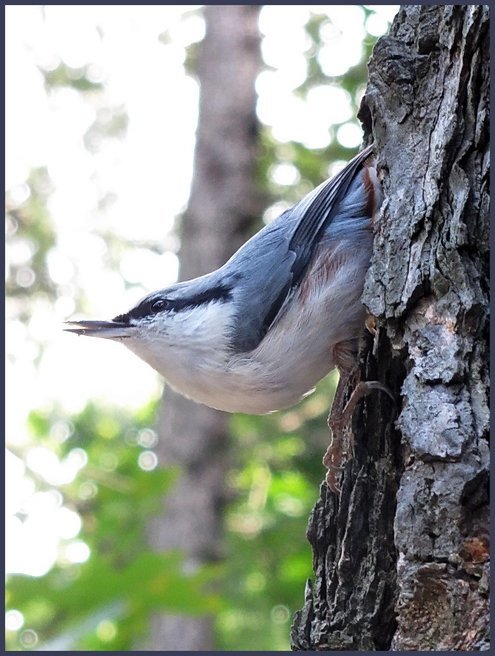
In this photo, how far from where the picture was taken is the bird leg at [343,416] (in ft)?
7.32

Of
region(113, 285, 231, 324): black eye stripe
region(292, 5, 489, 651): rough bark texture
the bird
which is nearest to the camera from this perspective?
region(292, 5, 489, 651): rough bark texture

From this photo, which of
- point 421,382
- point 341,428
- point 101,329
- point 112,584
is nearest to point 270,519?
point 112,584

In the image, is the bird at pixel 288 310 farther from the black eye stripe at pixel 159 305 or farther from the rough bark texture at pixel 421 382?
the rough bark texture at pixel 421 382

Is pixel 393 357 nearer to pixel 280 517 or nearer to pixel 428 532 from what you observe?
pixel 428 532

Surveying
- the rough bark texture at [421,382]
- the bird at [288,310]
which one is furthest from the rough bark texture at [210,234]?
the rough bark texture at [421,382]

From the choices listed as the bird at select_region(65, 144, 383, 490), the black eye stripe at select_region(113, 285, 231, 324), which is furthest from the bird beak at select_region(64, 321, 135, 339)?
the bird at select_region(65, 144, 383, 490)

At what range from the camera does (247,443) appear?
728 cm

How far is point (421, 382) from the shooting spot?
6.43 feet

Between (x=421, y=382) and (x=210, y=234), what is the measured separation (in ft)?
15.1

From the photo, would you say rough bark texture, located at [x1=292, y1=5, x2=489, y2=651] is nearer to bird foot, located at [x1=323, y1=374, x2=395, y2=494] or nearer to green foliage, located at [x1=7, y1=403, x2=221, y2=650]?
bird foot, located at [x1=323, y1=374, x2=395, y2=494]

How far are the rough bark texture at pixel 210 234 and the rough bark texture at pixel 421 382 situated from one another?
12.5ft

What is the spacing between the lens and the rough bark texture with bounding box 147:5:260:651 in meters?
5.94

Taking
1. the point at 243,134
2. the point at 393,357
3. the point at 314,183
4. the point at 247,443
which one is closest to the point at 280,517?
the point at 247,443

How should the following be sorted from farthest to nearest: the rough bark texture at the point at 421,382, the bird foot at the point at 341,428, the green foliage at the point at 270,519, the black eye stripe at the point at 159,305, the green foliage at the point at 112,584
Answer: the green foliage at the point at 270,519
the green foliage at the point at 112,584
the black eye stripe at the point at 159,305
the bird foot at the point at 341,428
the rough bark texture at the point at 421,382
